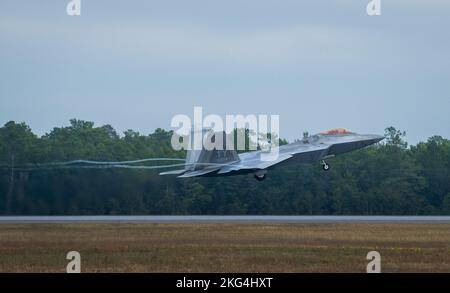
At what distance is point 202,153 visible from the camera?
51.2m

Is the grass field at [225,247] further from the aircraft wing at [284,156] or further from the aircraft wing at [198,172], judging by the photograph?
the aircraft wing at [284,156]

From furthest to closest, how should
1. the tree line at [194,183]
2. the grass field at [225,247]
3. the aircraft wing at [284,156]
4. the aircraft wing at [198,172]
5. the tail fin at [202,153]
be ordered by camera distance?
the aircraft wing at [284,156] < the tail fin at [202,153] < the aircraft wing at [198,172] < the tree line at [194,183] < the grass field at [225,247]

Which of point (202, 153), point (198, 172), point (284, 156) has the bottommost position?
point (198, 172)

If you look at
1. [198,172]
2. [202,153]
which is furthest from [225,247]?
[202,153]

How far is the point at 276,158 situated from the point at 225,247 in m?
21.8

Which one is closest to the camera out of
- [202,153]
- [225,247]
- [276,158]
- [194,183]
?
[225,247]

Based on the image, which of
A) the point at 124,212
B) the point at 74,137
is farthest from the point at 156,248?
the point at 74,137

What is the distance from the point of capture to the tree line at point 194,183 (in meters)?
44.7

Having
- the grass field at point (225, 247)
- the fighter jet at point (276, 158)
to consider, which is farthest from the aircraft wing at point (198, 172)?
the grass field at point (225, 247)

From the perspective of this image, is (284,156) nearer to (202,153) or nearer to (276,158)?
(276,158)

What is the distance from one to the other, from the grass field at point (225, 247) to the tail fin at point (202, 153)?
26.2ft
